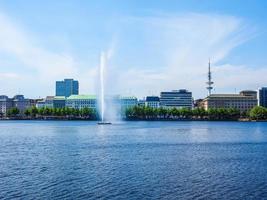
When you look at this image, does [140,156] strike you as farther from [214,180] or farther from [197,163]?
[214,180]

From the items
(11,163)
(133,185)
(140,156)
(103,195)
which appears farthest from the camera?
(140,156)

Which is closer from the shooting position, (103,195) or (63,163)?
(103,195)

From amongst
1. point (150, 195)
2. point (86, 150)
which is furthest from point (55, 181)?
point (86, 150)

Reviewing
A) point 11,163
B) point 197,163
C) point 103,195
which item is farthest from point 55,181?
point 197,163

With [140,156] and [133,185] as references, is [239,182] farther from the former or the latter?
[140,156]

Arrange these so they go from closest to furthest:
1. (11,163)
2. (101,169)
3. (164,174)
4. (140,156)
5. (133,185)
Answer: (133,185) → (164,174) → (101,169) → (11,163) → (140,156)

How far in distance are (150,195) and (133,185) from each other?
2789 millimetres

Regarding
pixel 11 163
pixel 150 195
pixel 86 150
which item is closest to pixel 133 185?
pixel 150 195

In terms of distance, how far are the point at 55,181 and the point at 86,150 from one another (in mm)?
19048

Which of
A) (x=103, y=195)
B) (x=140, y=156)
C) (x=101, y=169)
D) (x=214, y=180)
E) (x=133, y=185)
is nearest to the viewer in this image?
(x=103, y=195)

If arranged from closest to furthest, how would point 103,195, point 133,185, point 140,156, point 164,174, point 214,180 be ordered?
point 103,195, point 133,185, point 214,180, point 164,174, point 140,156

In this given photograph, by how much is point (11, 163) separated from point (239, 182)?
17.5 m

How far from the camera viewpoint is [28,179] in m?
28.7

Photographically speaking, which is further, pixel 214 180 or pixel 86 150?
pixel 86 150
